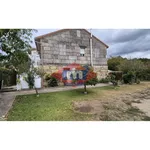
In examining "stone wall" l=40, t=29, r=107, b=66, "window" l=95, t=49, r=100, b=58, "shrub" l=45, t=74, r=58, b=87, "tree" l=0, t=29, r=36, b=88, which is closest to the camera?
"tree" l=0, t=29, r=36, b=88

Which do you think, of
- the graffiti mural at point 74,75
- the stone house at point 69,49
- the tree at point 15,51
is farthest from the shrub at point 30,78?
the graffiti mural at point 74,75

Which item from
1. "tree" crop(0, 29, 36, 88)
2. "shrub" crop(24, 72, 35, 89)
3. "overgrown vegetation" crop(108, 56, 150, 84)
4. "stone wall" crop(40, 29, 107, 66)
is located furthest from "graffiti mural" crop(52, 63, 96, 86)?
"overgrown vegetation" crop(108, 56, 150, 84)

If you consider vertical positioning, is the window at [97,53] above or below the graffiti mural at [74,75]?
above

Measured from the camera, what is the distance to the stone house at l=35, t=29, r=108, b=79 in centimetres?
535

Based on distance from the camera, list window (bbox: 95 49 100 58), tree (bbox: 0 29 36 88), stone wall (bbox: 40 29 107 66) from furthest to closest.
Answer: window (bbox: 95 49 100 58), stone wall (bbox: 40 29 107 66), tree (bbox: 0 29 36 88)

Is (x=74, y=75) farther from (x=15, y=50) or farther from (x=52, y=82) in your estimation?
(x=15, y=50)

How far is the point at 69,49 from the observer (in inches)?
245

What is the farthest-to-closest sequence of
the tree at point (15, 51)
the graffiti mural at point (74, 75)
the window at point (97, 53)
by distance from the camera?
the window at point (97, 53)
the graffiti mural at point (74, 75)
the tree at point (15, 51)

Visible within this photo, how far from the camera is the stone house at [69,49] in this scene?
5347mm

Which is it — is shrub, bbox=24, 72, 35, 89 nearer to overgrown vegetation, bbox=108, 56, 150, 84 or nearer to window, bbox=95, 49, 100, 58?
window, bbox=95, 49, 100, 58

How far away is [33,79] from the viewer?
4.35 metres

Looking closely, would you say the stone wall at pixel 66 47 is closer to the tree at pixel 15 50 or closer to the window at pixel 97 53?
the window at pixel 97 53
